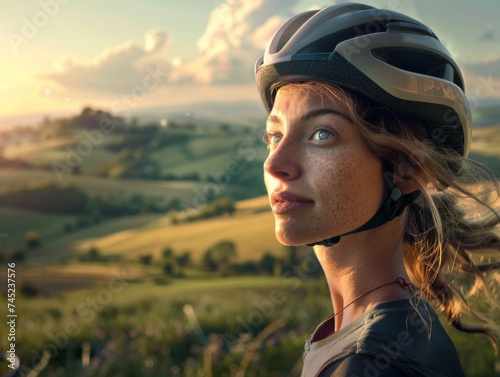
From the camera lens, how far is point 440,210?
7.06 ft

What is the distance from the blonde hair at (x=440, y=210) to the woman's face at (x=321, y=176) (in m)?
0.04

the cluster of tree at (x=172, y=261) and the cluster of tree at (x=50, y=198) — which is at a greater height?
the cluster of tree at (x=50, y=198)

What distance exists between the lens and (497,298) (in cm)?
254

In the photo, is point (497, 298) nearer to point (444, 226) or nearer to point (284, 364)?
point (444, 226)

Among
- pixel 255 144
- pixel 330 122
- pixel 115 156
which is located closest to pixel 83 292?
pixel 115 156

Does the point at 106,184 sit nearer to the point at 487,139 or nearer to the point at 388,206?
the point at 487,139

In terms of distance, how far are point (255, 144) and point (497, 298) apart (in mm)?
5125

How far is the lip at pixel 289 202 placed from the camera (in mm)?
1815

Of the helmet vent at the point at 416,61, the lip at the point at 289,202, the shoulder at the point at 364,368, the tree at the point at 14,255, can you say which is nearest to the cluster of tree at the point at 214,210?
the tree at the point at 14,255

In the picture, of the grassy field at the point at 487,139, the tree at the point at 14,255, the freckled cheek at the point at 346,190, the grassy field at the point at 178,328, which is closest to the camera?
the freckled cheek at the point at 346,190

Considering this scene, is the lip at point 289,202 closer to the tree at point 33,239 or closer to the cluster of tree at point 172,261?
the cluster of tree at point 172,261

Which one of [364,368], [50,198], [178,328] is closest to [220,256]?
[178,328]

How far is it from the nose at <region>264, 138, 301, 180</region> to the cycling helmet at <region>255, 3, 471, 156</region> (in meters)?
0.21

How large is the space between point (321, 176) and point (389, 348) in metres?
0.48
